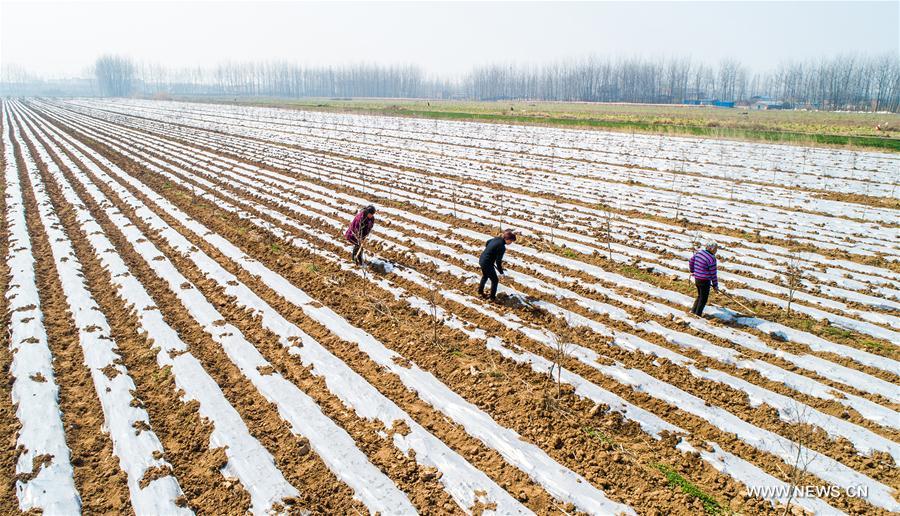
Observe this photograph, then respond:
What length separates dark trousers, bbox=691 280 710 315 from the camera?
26.7 ft

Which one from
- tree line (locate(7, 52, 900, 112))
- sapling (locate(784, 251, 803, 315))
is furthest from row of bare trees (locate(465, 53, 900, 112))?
sapling (locate(784, 251, 803, 315))

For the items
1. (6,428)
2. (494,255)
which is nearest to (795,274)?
(494,255)

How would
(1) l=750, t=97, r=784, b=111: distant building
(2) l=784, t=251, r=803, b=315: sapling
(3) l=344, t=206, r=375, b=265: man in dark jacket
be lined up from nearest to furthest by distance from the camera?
(2) l=784, t=251, r=803, b=315: sapling
(3) l=344, t=206, r=375, b=265: man in dark jacket
(1) l=750, t=97, r=784, b=111: distant building

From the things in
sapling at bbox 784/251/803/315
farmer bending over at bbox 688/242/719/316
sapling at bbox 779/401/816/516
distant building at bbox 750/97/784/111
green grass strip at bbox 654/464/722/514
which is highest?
distant building at bbox 750/97/784/111

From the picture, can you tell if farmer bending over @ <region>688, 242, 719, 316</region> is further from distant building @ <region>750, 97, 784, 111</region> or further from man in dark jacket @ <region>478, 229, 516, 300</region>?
distant building @ <region>750, 97, 784, 111</region>

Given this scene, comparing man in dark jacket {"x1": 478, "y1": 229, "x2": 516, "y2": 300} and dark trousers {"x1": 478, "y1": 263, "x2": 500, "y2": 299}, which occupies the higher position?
man in dark jacket {"x1": 478, "y1": 229, "x2": 516, "y2": 300}

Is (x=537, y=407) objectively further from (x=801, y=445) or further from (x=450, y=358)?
(x=801, y=445)

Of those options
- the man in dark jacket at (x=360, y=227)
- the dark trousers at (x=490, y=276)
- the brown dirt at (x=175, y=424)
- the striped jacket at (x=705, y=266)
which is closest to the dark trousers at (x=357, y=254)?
the man in dark jacket at (x=360, y=227)

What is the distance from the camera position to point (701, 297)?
27.2ft

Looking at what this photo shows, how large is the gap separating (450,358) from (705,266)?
13.4ft

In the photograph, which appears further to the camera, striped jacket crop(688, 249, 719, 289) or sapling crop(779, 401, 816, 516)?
striped jacket crop(688, 249, 719, 289)

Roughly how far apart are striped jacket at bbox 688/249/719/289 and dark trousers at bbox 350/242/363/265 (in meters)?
5.95

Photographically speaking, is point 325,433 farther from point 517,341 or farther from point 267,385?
point 517,341

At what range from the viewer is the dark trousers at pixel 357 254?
34.7ft
